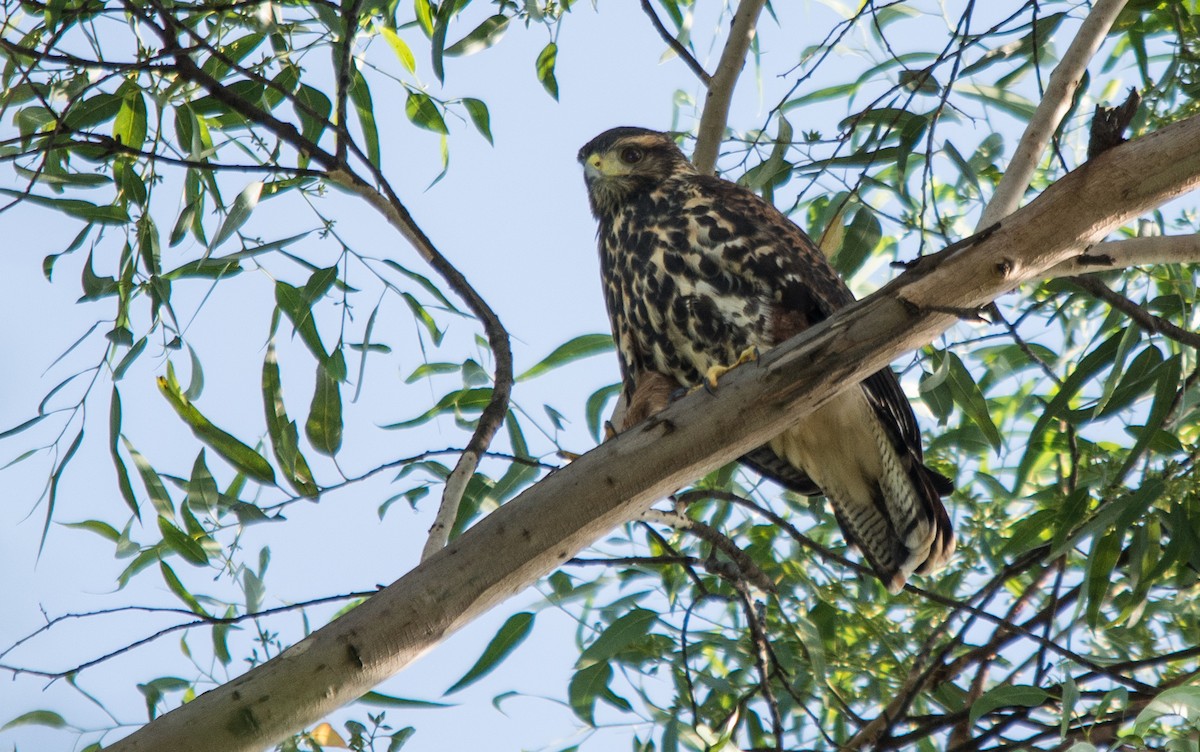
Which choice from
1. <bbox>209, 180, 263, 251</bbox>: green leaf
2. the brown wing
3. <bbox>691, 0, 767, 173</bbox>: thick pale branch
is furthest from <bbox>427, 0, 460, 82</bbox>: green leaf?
the brown wing

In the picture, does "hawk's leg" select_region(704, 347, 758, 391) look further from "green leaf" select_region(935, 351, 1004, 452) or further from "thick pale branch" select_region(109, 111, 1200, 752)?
"green leaf" select_region(935, 351, 1004, 452)

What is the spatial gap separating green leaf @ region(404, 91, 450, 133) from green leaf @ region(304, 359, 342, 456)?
0.71 meters

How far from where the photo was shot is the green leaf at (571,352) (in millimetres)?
2867

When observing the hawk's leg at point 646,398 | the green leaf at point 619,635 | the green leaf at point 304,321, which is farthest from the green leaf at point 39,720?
the hawk's leg at point 646,398

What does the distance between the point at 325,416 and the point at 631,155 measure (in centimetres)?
145

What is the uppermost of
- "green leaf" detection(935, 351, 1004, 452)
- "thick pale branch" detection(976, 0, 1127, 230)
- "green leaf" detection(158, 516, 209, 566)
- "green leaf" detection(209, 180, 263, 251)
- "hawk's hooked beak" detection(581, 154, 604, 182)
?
"hawk's hooked beak" detection(581, 154, 604, 182)

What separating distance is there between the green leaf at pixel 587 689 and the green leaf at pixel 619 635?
2 centimetres

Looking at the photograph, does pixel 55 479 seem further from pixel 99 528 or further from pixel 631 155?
pixel 631 155

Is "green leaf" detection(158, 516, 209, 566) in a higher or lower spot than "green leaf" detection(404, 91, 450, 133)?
lower

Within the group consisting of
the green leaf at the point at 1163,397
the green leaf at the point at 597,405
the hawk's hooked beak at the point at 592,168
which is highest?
the hawk's hooked beak at the point at 592,168

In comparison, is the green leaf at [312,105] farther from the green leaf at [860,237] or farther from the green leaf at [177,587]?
the green leaf at [860,237]

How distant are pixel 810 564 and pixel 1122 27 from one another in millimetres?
1607

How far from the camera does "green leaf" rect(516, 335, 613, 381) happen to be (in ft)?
9.41

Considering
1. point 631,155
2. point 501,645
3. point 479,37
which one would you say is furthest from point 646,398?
point 631,155
